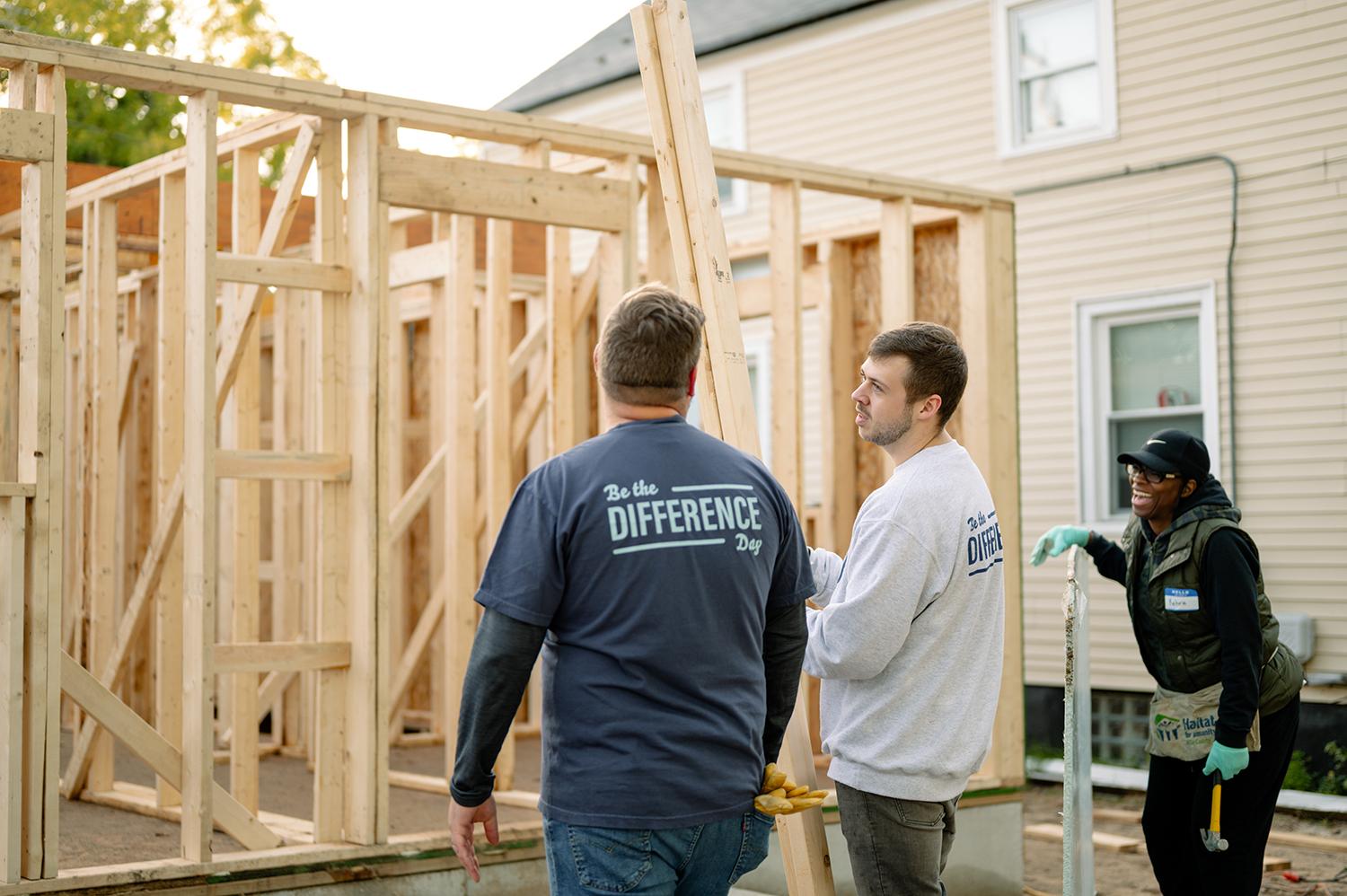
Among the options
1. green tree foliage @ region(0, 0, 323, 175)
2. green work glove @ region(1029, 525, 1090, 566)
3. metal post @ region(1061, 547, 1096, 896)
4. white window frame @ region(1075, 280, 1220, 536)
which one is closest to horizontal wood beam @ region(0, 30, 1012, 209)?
green work glove @ region(1029, 525, 1090, 566)

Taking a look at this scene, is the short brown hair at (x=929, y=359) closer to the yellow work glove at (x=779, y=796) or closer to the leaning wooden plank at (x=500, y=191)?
the yellow work glove at (x=779, y=796)

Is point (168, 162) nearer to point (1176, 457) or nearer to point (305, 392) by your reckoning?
point (305, 392)

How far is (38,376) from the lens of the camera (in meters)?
4.62

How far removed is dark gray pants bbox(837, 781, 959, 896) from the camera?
10.7 feet

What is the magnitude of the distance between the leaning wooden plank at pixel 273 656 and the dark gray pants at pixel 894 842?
2451mm

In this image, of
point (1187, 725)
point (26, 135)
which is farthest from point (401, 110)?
point (1187, 725)

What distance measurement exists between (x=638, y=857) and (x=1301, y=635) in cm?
761

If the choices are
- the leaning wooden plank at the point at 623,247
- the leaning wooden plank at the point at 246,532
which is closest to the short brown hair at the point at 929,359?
the leaning wooden plank at the point at 623,247

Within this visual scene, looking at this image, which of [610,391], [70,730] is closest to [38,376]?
[610,391]

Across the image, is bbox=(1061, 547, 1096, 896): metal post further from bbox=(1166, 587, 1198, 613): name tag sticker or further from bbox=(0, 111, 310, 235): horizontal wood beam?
bbox=(0, 111, 310, 235): horizontal wood beam

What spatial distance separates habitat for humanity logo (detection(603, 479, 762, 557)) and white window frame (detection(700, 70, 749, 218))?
10084mm

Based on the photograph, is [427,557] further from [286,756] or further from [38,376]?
[38,376]

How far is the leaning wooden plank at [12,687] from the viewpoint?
4.50m

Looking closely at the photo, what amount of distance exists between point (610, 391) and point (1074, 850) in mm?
2368
